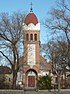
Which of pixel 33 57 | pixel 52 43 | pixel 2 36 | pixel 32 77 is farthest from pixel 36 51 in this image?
pixel 2 36

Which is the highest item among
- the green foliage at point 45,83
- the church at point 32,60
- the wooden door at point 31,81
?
the church at point 32,60

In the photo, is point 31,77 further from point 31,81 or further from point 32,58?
point 32,58

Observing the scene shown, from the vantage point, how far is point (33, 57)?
7431cm

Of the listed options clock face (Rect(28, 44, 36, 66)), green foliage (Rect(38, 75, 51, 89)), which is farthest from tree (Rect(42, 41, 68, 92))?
clock face (Rect(28, 44, 36, 66))


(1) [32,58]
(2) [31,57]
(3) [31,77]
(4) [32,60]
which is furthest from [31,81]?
(2) [31,57]

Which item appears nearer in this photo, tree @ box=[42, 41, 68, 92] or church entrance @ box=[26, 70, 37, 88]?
tree @ box=[42, 41, 68, 92]

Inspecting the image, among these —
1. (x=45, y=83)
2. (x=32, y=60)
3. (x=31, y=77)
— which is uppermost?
(x=32, y=60)

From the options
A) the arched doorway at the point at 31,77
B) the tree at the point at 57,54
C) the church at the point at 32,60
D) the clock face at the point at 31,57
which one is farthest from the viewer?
the arched doorway at the point at 31,77

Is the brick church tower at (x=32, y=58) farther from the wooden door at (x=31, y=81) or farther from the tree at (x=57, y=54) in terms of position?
the tree at (x=57, y=54)

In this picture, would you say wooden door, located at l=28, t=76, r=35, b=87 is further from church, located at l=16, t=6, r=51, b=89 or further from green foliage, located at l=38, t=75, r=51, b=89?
green foliage, located at l=38, t=75, r=51, b=89

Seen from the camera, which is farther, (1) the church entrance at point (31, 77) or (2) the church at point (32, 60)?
(1) the church entrance at point (31, 77)

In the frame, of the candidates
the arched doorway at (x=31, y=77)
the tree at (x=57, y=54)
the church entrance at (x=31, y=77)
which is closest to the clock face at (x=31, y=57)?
the arched doorway at (x=31, y=77)

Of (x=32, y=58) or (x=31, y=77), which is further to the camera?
(x=31, y=77)

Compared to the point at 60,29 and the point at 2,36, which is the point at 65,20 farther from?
the point at 2,36
